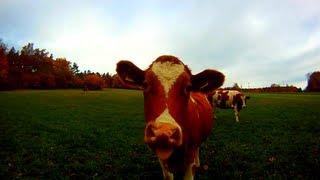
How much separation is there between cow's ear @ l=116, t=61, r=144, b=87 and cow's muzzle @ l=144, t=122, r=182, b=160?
130cm

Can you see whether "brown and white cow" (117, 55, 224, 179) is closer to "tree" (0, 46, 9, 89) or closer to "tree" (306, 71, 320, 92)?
"tree" (0, 46, 9, 89)

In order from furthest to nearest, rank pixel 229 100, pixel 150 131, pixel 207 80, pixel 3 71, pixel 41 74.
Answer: pixel 41 74 < pixel 3 71 < pixel 229 100 < pixel 207 80 < pixel 150 131

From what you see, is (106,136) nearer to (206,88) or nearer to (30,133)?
(30,133)

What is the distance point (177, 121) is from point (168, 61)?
41.0 inches

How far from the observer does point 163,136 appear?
500 cm

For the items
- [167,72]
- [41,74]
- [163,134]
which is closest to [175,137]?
[163,134]

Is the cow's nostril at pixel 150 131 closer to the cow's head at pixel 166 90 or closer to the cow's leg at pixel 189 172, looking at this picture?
the cow's head at pixel 166 90

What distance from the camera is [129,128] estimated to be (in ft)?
74.4

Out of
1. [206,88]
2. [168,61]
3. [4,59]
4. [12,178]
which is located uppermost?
[4,59]

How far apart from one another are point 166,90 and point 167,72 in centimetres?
32

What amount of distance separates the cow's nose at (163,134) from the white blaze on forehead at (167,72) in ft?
2.34

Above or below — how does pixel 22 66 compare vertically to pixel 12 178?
above

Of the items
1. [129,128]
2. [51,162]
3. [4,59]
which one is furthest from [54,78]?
[51,162]

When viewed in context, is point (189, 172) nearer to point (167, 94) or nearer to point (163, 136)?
point (167, 94)
